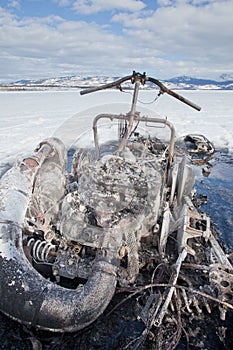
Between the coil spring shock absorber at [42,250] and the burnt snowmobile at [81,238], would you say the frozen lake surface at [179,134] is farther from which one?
the coil spring shock absorber at [42,250]

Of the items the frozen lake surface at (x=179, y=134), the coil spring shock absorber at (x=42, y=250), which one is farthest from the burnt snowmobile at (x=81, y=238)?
the frozen lake surface at (x=179, y=134)

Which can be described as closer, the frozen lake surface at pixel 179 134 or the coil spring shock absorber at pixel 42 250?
the frozen lake surface at pixel 179 134

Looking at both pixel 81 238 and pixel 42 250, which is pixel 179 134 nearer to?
pixel 81 238

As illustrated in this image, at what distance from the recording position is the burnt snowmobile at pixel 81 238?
7.54 ft

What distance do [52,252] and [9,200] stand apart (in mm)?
742

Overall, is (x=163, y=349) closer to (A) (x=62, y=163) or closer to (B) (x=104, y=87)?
(A) (x=62, y=163)

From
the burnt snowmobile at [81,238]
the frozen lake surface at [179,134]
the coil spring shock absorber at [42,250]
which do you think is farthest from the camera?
the coil spring shock absorber at [42,250]

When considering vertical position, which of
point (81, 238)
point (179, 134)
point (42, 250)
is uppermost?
point (81, 238)

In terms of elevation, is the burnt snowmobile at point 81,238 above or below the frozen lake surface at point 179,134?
above

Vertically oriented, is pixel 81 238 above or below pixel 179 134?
above

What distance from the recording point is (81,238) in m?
3.04

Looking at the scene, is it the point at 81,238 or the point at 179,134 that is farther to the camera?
the point at 179,134

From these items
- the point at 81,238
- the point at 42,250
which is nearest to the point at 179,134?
the point at 81,238

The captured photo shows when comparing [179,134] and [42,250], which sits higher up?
[42,250]
